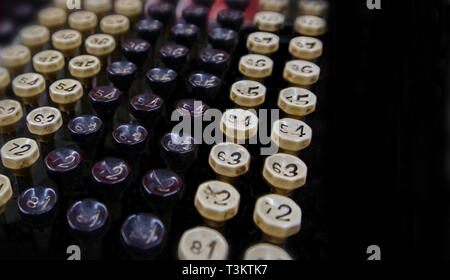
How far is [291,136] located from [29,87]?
80 cm

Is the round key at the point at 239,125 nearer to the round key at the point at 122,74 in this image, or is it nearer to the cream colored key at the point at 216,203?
the cream colored key at the point at 216,203

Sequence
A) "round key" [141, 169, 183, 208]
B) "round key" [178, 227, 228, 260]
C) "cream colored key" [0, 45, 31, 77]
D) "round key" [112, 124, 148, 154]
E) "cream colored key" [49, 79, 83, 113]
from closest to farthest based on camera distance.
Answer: "round key" [178, 227, 228, 260] → "round key" [141, 169, 183, 208] → "round key" [112, 124, 148, 154] → "cream colored key" [49, 79, 83, 113] → "cream colored key" [0, 45, 31, 77]

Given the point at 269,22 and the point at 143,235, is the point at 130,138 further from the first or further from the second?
the point at 269,22

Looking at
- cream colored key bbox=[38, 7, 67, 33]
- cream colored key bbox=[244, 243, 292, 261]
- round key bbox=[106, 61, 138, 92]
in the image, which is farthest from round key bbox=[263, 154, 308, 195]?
cream colored key bbox=[38, 7, 67, 33]

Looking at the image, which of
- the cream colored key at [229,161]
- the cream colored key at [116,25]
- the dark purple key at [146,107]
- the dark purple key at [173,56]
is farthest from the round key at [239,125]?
the cream colored key at [116,25]

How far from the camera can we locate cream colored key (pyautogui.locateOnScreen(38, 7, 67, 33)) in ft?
4.89

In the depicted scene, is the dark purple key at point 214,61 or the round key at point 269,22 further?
the round key at point 269,22

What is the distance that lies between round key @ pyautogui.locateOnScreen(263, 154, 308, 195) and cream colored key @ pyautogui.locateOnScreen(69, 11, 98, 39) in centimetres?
91

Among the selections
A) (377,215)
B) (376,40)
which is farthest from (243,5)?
(377,215)

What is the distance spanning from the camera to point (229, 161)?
1037 mm

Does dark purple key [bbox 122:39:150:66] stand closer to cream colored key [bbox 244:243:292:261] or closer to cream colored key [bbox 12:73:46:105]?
cream colored key [bbox 12:73:46:105]

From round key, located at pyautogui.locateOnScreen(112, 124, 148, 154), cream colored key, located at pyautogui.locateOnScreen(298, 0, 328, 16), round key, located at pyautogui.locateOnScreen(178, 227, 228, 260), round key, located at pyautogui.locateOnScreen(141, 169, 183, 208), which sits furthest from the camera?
cream colored key, located at pyautogui.locateOnScreen(298, 0, 328, 16)

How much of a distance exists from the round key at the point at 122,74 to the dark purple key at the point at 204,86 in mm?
185

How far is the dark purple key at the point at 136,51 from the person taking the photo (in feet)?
4.34
